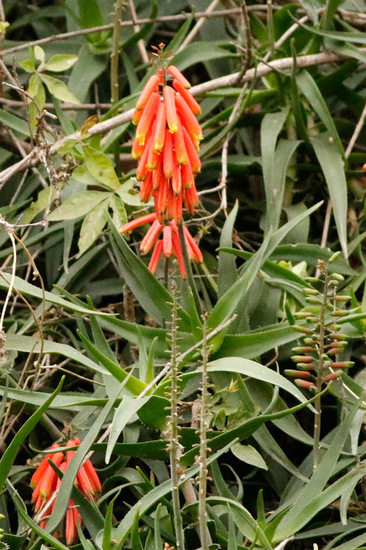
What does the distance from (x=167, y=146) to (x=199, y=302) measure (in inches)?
14.6

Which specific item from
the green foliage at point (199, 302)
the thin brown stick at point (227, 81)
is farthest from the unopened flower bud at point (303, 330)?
the thin brown stick at point (227, 81)

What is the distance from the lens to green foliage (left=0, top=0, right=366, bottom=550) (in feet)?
4.75

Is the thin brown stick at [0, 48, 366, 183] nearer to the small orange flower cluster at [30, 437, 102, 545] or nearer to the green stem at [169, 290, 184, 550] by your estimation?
the small orange flower cluster at [30, 437, 102, 545]

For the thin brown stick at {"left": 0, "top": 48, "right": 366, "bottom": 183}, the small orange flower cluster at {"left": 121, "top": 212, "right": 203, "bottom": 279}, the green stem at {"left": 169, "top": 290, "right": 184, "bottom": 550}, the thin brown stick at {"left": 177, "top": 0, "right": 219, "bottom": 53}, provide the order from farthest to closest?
the thin brown stick at {"left": 177, "top": 0, "right": 219, "bottom": 53} → the thin brown stick at {"left": 0, "top": 48, "right": 366, "bottom": 183} → the small orange flower cluster at {"left": 121, "top": 212, "right": 203, "bottom": 279} → the green stem at {"left": 169, "top": 290, "right": 184, "bottom": 550}

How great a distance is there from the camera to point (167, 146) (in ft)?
4.93

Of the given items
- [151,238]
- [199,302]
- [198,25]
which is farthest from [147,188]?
[198,25]

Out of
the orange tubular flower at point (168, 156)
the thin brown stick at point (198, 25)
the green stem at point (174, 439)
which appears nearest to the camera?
the green stem at point (174, 439)

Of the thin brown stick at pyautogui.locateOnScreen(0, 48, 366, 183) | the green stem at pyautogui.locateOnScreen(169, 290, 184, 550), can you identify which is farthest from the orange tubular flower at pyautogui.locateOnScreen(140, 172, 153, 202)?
the thin brown stick at pyautogui.locateOnScreen(0, 48, 366, 183)

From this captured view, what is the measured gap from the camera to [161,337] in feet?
5.55

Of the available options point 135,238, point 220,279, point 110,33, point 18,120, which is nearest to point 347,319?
point 220,279

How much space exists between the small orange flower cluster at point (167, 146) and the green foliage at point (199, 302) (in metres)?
0.19

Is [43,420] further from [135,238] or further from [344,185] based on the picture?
[344,185]

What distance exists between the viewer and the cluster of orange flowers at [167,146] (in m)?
1.49

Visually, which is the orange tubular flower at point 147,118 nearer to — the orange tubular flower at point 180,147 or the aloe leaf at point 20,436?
the orange tubular flower at point 180,147
